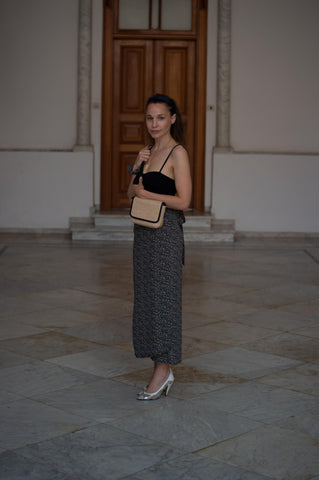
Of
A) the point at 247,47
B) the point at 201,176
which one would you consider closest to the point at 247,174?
the point at 201,176

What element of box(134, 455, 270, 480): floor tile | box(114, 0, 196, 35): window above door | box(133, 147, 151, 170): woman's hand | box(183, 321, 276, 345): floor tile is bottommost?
box(183, 321, 276, 345): floor tile

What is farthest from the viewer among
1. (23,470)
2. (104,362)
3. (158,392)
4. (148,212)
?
(104,362)

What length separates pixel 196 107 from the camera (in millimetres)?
10750

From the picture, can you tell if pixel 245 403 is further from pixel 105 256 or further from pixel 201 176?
pixel 201 176

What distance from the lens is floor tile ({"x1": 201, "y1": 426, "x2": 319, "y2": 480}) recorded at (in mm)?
2836

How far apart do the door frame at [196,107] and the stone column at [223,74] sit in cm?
25

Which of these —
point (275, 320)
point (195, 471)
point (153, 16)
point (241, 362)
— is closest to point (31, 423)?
point (195, 471)

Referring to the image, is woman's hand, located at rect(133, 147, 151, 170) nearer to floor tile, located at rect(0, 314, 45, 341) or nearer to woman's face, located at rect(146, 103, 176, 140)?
woman's face, located at rect(146, 103, 176, 140)

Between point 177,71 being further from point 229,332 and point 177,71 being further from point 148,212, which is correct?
Answer: point 148,212

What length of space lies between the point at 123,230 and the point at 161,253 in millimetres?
6351

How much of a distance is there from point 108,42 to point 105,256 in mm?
3576

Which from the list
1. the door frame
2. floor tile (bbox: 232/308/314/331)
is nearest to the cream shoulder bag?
floor tile (bbox: 232/308/314/331)

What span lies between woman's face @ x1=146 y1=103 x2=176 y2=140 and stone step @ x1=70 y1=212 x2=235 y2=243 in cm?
616

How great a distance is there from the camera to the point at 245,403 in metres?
3.65
